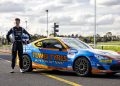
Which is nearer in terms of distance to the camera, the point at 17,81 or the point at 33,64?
the point at 17,81

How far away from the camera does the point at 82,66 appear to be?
11.8 metres

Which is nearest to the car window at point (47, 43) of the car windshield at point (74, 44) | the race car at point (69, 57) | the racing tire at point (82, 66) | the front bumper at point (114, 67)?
the race car at point (69, 57)

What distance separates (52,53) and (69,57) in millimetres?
781

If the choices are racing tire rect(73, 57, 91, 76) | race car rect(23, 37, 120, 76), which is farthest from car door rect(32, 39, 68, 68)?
racing tire rect(73, 57, 91, 76)

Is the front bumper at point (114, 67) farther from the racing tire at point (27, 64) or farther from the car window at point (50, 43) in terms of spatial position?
the racing tire at point (27, 64)

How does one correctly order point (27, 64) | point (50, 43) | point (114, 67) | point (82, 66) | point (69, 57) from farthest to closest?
point (27, 64)
point (50, 43)
point (69, 57)
point (82, 66)
point (114, 67)

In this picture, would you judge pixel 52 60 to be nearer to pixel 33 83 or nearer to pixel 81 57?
pixel 81 57

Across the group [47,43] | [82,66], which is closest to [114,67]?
[82,66]

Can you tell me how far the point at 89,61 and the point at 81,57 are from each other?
14.4 inches

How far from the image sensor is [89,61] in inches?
460

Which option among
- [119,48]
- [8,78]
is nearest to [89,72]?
[8,78]

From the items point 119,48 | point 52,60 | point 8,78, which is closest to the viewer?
point 8,78

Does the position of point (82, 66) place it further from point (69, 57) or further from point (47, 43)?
point (47, 43)

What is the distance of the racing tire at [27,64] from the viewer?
13.5m
